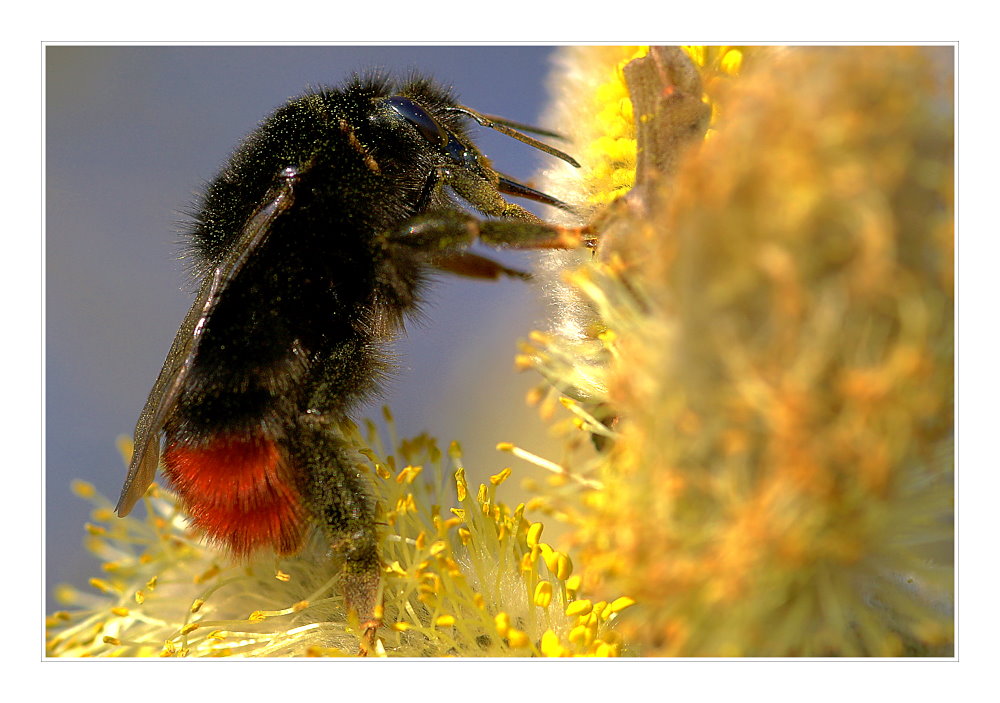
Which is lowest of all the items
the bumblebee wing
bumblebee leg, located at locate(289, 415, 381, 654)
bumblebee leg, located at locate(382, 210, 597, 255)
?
bumblebee leg, located at locate(289, 415, 381, 654)

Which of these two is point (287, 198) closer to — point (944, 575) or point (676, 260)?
point (676, 260)

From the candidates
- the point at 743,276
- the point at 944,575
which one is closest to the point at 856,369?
the point at 743,276

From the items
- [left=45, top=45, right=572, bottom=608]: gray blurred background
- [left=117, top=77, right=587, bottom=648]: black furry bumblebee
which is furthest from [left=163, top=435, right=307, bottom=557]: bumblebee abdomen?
[left=45, top=45, right=572, bottom=608]: gray blurred background

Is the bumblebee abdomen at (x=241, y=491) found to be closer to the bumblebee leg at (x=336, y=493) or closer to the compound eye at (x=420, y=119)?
the bumblebee leg at (x=336, y=493)

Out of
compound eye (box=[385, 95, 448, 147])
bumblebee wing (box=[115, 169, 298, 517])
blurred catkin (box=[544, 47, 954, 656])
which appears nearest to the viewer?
blurred catkin (box=[544, 47, 954, 656])

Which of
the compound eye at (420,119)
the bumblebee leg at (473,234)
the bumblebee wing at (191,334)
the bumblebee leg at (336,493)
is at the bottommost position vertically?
the bumblebee leg at (336,493)

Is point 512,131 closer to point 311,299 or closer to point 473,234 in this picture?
point 473,234

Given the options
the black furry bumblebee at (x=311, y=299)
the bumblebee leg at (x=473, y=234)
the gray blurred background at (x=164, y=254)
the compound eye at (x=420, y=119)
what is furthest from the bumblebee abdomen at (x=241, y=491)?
the compound eye at (x=420, y=119)

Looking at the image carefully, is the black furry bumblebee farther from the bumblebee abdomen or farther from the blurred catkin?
the blurred catkin
